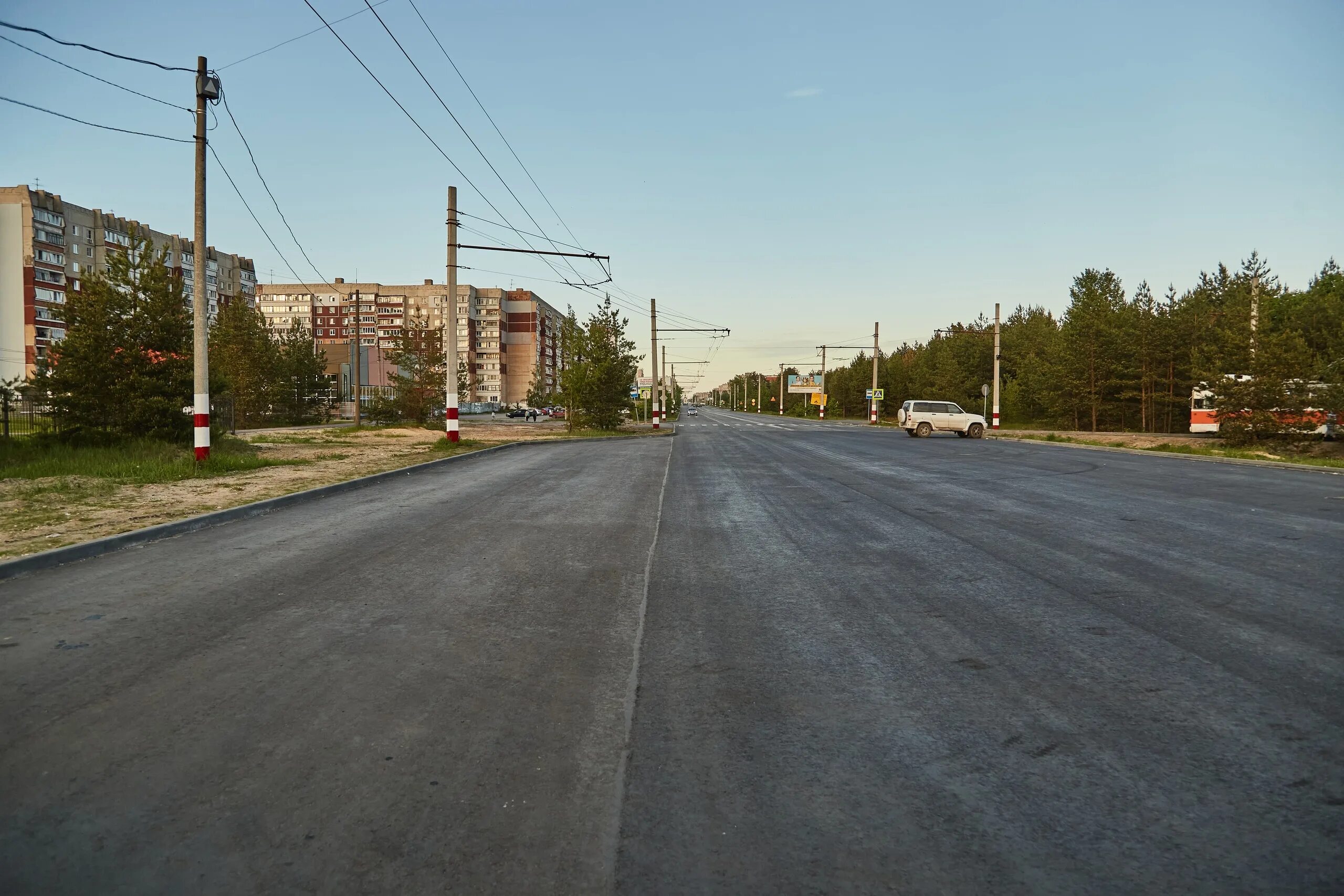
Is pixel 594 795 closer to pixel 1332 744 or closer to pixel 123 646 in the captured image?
pixel 1332 744

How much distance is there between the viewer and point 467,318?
419ft

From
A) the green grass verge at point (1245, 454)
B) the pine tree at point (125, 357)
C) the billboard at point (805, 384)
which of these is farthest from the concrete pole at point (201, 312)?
the billboard at point (805, 384)

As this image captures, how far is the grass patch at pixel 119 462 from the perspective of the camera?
572 inches

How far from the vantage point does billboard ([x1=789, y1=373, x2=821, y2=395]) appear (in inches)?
4439

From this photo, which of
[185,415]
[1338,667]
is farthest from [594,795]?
[185,415]

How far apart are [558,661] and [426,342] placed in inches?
1869

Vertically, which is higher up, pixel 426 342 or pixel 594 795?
pixel 426 342

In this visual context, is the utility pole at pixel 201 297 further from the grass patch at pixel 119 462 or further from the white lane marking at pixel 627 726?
the white lane marking at pixel 627 726

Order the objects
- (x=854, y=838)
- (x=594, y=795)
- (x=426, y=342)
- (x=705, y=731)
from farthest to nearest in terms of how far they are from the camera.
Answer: (x=426, y=342) → (x=705, y=731) → (x=594, y=795) → (x=854, y=838)

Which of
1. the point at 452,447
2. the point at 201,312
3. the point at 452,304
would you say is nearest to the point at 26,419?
the point at 201,312

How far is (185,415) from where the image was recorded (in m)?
19.4

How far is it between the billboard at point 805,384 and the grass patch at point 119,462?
95439 millimetres

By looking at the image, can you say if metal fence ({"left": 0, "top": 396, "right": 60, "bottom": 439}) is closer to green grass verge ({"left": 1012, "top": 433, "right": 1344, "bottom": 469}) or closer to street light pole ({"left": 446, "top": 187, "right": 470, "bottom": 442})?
street light pole ({"left": 446, "top": 187, "right": 470, "bottom": 442})

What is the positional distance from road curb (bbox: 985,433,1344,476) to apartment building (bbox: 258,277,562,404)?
3966 inches
